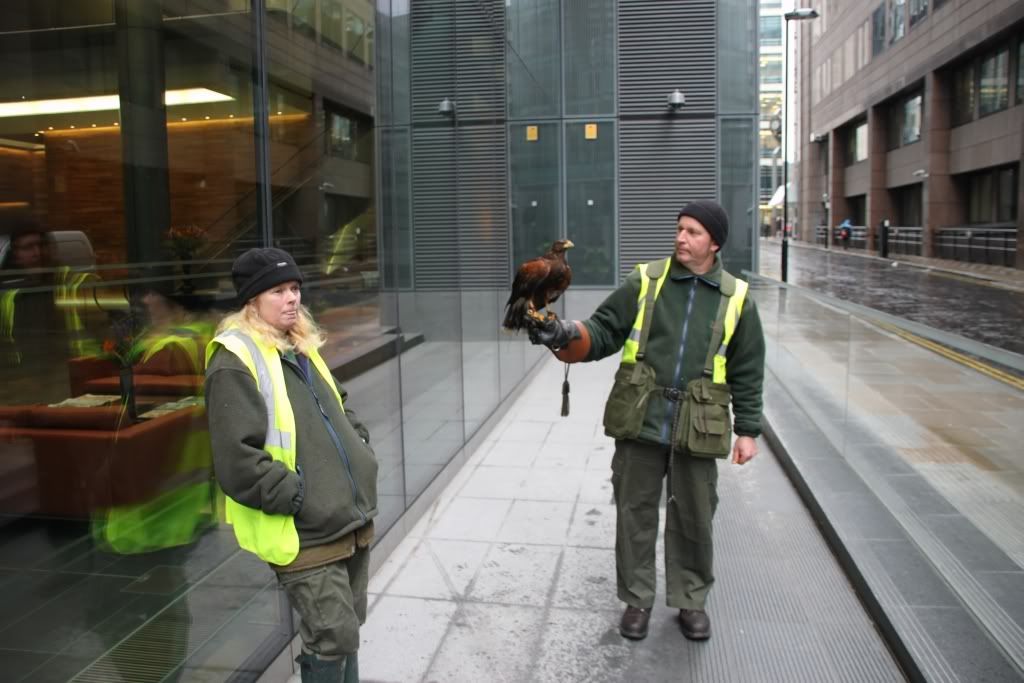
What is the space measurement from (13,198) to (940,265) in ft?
115

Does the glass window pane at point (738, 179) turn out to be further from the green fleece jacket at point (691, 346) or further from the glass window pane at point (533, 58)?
the green fleece jacket at point (691, 346)

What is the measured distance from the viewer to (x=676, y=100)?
13711 millimetres

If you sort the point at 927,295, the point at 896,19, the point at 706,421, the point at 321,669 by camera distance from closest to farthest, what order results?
1. the point at 321,669
2. the point at 706,421
3. the point at 927,295
4. the point at 896,19

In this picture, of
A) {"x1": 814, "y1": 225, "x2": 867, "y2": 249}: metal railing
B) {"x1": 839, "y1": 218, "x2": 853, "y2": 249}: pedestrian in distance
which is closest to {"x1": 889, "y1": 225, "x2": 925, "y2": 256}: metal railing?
{"x1": 814, "y1": 225, "x2": 867, "y2": 249}: metal railing

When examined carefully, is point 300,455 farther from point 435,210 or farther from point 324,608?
point 435,210

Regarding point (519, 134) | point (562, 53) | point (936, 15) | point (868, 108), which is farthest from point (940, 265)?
point (519, 134)

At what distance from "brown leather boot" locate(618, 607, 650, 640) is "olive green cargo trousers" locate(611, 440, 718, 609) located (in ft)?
0.16

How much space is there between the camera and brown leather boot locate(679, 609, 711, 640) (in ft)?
12.4

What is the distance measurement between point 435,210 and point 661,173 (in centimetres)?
879

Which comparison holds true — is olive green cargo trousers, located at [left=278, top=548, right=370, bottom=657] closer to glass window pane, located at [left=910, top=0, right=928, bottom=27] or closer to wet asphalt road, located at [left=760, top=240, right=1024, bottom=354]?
wet asphalt road, located at [left=760, top=240, right=1024, bottom=354]

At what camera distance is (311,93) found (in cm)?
402

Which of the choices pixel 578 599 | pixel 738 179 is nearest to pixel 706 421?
pixel 578 599

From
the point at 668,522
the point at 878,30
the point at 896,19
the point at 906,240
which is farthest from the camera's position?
the point at 878,30

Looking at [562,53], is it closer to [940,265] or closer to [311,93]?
[311,93]
